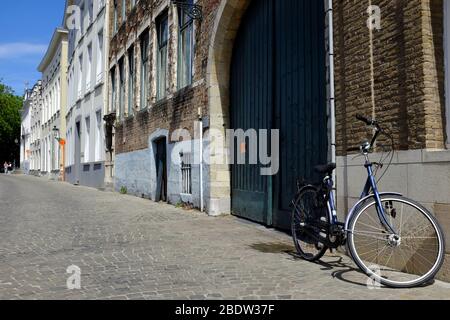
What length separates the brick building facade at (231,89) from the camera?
481cm

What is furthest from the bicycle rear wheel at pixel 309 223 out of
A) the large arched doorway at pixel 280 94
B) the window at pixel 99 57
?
the window at pixel 99 57

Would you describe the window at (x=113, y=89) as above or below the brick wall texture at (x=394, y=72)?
above

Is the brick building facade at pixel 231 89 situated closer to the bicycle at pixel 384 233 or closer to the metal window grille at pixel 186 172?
the metal window grille at pixel 186 172

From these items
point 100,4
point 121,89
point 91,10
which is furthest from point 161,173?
point 91,10

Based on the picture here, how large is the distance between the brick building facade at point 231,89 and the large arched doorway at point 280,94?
0.41 feet

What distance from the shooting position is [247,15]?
9914 mm

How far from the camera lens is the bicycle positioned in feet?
14.6

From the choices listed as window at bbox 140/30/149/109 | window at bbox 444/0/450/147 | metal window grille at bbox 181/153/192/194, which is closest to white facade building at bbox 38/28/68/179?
window at bbox 140/30/149/109

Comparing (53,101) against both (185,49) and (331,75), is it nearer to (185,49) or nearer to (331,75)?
(185,49)

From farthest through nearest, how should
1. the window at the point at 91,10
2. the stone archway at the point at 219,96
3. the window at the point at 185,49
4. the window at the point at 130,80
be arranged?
the window at the point at 91,10 → the window at the point at 130,80 → the window at the point at 185,49 → the stone archway at the point at 219,96

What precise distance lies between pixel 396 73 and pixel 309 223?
1911mm

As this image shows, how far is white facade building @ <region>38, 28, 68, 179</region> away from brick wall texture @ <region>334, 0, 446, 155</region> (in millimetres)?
30809

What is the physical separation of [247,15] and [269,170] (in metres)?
3.35
